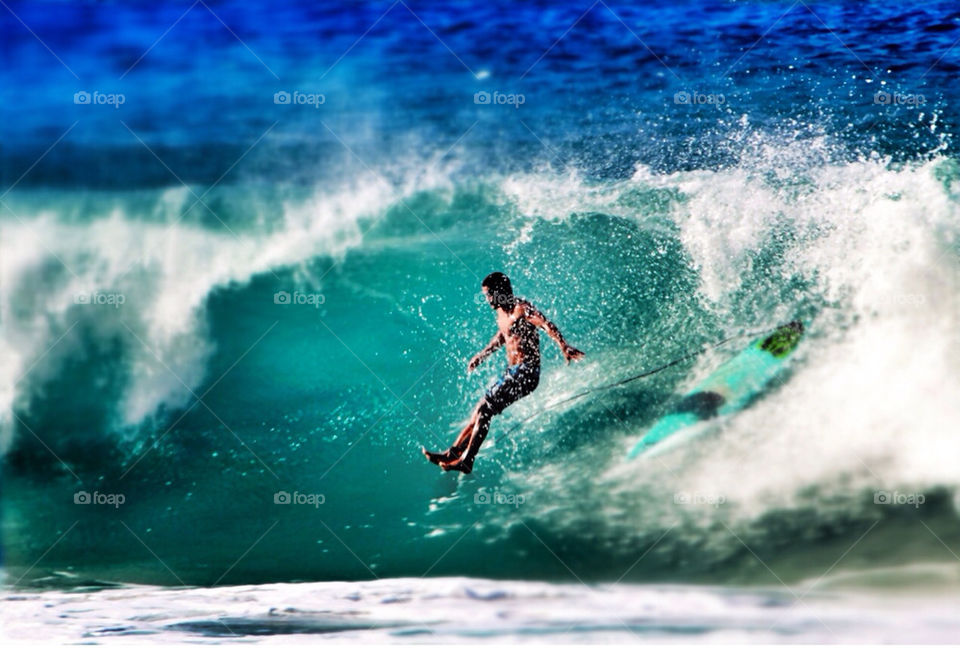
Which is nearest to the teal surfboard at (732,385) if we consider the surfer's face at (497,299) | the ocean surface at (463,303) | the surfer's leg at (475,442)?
the ocean surface at (463,303)

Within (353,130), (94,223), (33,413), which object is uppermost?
(353,130)

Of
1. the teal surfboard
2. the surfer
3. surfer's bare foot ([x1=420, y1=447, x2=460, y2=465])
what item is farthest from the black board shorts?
the teal surfboard

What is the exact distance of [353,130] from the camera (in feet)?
19.1

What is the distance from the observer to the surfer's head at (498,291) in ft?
18.4

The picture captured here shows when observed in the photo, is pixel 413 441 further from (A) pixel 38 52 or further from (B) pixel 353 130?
(A) pixel 38 52

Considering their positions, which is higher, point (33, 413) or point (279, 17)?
point (279, 17)

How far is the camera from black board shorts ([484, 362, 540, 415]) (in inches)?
219

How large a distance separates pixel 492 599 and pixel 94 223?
343 cm

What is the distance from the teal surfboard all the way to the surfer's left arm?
27.3 inches

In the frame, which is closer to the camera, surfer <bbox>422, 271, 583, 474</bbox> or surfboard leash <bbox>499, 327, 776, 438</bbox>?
surfer <bbox>422, 271, 583, 474</bbox>

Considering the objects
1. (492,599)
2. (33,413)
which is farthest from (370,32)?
(492,599)

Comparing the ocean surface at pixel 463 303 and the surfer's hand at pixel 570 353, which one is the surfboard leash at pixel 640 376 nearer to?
the ocean surface at pixel 463 303

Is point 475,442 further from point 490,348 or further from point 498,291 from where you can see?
point 498,291

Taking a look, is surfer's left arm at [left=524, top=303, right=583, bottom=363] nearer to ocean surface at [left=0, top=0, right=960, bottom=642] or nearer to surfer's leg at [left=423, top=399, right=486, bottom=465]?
ocean surface at [left=0, top=0, right=960, bottom=642]
